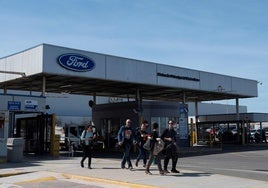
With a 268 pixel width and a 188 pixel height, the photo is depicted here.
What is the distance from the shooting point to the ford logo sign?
79.4ft

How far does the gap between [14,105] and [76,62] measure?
13.6 ft

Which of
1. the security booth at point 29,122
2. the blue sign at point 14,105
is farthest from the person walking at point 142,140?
the blue sign at point 14,105

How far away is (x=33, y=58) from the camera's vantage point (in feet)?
78.9

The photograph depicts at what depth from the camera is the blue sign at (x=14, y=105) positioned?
23644 millimetres

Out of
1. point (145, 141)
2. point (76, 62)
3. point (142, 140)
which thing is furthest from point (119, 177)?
point (76, 62)

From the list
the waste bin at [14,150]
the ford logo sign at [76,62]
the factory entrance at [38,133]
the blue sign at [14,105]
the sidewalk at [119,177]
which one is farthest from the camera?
the factory entrance at [38,133]

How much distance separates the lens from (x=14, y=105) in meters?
23.9

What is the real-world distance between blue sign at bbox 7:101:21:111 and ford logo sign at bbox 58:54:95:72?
320cm

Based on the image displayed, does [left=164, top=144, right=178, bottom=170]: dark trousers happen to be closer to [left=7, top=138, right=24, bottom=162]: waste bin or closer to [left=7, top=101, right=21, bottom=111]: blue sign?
[left=7, top=138, right=24, bottom=162]: waste bin

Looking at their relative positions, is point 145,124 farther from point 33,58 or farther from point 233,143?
point 233,143

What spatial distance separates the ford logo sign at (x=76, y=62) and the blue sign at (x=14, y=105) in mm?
3203

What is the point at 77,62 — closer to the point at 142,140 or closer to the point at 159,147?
the point at 142,140

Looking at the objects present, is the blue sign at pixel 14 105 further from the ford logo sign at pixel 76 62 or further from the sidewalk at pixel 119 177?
the sidewalk at pixel 119 177

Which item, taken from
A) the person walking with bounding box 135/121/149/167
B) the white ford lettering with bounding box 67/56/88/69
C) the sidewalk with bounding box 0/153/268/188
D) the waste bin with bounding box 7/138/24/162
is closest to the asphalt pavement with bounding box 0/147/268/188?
the sidewalk with bounding box 0/153/268/188
